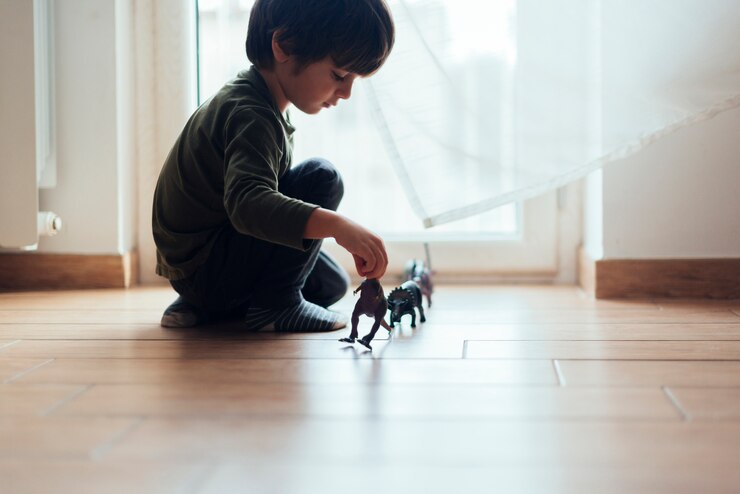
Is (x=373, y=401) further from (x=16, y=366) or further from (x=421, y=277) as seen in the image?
(x=421, y=277)

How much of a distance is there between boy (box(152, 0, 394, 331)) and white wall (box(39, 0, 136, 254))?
1.77ft

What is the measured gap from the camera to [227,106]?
1139 millimetres

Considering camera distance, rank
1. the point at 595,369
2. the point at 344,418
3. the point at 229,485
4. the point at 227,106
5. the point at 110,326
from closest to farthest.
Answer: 1. the point at 229,485
2. the point at 344,418
3. the point at 595,369
4. the point at 227,106
5. the point at 110,326

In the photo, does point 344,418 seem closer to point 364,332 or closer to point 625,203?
point 364,332

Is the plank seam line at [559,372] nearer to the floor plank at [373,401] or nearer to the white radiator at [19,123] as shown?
the floor plank at [373,401]

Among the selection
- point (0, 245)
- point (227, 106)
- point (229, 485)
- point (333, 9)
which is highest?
point (333, 9)

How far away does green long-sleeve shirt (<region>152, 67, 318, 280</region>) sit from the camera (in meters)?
1.01

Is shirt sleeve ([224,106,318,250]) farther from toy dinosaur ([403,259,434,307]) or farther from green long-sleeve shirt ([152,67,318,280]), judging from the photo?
toy dinosaur ([403,259,434,307])

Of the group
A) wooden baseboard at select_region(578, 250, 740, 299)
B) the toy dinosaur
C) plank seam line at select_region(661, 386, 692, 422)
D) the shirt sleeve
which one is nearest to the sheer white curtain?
the toy dinosaur

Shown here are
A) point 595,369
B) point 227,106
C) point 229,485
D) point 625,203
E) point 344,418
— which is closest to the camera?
point 229,485

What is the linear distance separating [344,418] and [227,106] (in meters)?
0.55

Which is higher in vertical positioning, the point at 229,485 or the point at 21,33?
the point at 21,33

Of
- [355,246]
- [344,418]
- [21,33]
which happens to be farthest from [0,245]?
[344,418]

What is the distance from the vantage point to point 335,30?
1.14 metres
